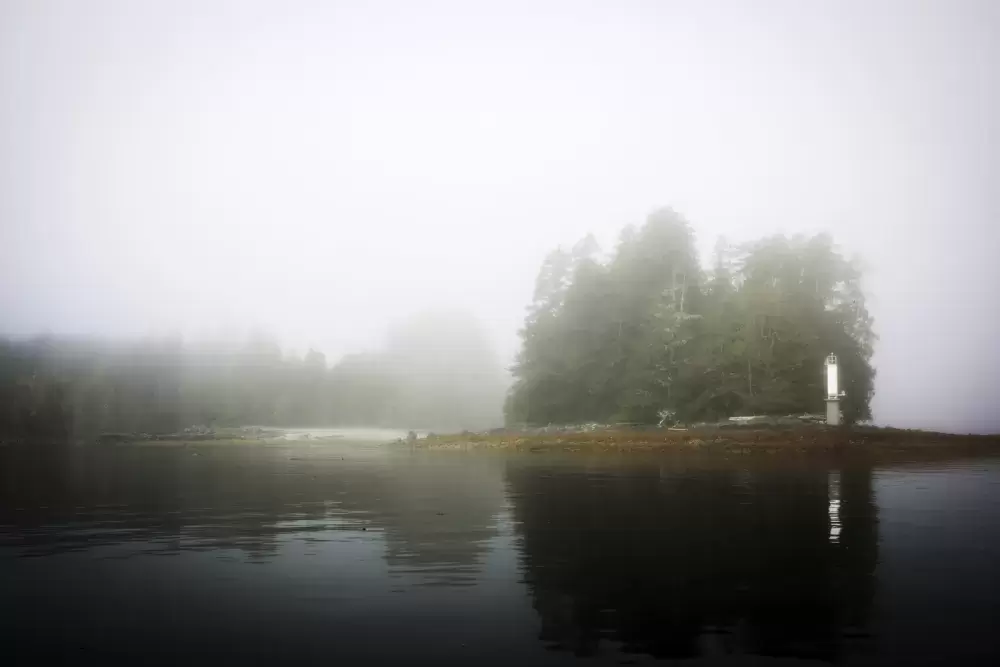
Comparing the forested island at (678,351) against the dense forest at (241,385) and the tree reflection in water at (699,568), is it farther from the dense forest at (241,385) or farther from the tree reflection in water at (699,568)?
the tree reflection in water at (699,568)

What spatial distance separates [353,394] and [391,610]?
16640cm

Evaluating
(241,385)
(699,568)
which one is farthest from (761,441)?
(241,385)

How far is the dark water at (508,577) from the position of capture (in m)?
10.8

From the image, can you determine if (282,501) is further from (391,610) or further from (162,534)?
(391,610)

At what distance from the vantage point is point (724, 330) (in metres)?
70.4

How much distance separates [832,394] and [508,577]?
53.8 metres

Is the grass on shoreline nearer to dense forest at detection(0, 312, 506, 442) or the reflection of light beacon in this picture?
the reflection of light beacon

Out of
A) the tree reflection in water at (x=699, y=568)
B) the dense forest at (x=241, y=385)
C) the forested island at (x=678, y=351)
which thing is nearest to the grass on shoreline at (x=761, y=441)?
the forested island at (x=678, y=351)

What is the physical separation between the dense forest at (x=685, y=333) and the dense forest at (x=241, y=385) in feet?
149

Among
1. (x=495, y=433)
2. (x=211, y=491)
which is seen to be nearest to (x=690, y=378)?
(x=495, y=433)

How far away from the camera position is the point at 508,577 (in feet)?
49.5

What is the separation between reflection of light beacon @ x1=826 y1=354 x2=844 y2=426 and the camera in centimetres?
6141

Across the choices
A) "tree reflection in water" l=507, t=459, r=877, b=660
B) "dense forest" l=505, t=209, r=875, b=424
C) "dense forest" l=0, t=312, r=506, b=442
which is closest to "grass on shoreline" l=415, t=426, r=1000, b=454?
"dense forest" l=505, t=209, r=875, b=424

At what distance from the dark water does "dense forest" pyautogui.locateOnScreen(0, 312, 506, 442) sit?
9934cm
